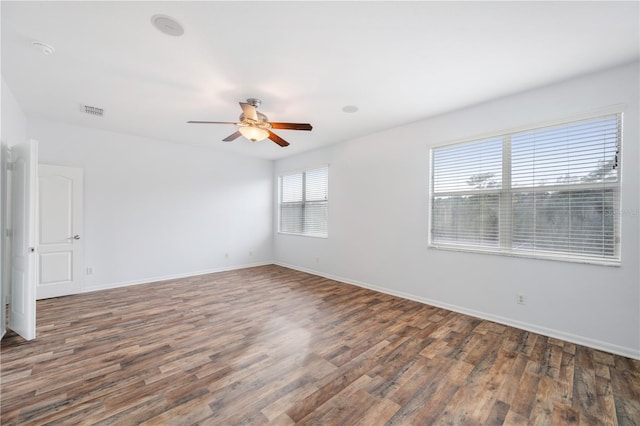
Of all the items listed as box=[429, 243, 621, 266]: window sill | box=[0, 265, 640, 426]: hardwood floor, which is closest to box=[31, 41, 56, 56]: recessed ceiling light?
box=[0, 265, 640, 426]: hardwood floor

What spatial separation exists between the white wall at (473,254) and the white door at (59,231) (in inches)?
166

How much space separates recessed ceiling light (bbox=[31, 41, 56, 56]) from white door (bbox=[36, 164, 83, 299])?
8.49ft

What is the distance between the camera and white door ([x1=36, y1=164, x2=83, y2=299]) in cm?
411

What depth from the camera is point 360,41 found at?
226 cm

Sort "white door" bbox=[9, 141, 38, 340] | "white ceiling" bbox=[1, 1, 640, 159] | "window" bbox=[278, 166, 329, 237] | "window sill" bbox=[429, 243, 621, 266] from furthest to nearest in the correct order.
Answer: "window" bbox=[278, 166, 329, 237] → "white door" bbox=[9, 141, 38, 340] → "window sill" bbox=[429, 243, 621, 266] → "white ceiling" bbox=[1, 1, 640, 159]

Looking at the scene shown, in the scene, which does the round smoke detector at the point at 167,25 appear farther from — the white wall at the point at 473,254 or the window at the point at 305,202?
the window at the point at 305,202

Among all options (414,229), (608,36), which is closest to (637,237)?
(608,36)

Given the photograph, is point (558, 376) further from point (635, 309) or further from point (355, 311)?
point (355, 311)

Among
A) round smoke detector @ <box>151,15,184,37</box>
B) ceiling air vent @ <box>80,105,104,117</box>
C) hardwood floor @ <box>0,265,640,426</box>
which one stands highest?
round smoke detector @ <box>151,15,184,37</box>

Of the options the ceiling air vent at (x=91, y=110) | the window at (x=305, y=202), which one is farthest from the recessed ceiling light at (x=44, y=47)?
the window at (x=305, y=202)

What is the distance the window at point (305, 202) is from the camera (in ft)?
19.3

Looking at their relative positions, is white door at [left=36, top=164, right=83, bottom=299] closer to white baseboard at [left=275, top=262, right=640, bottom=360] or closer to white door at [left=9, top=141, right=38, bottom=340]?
white door at [left=9, top=141, right=38, bottom=340]

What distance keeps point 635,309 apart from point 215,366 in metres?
4.00

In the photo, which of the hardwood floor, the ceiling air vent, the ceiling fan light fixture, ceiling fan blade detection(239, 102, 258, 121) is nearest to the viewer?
the hardwood floor
